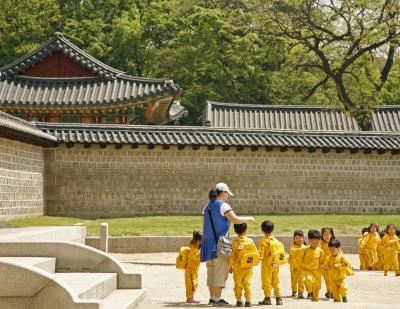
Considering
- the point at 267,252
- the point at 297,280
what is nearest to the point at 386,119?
the point at 297,280

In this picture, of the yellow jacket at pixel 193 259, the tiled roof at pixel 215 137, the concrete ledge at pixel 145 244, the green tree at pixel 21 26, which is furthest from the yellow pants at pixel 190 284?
the green tree at pixel 21 26

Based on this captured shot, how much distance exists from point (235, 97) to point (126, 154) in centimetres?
2041

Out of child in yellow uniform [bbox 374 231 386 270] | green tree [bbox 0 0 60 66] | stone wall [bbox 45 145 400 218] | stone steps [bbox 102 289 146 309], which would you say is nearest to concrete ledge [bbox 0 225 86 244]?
stone steps [bbox 102 289 146 309]

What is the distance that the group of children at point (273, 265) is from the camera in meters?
12.1

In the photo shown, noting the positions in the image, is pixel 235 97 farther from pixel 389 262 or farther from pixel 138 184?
pixel 389 262

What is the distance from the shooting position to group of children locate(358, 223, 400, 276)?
19641mm

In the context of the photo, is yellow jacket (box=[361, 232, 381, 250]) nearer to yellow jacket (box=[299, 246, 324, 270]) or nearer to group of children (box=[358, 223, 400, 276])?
group of children (box=[358, 223, 400, 276])

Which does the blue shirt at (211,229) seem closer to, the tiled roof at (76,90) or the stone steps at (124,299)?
the stone steps at (124,299)

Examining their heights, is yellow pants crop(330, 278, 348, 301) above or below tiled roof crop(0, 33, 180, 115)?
below

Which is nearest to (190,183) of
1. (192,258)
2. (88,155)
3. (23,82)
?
(88,155)

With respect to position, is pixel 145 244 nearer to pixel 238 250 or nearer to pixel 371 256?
pixel 371 256

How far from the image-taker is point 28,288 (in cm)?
968

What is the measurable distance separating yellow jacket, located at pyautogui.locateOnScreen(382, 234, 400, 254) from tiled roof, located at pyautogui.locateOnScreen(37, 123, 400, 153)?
36.4ft

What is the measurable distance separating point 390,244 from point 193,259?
306 inches
